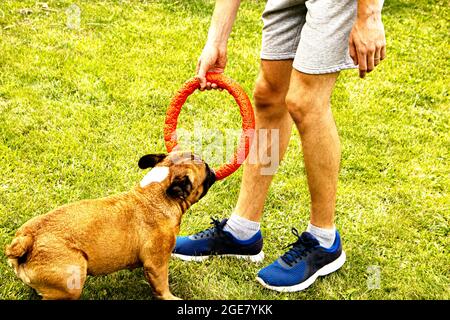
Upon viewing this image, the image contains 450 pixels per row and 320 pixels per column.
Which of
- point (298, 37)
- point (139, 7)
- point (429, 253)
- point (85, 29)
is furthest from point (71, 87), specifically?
point (429, 253)

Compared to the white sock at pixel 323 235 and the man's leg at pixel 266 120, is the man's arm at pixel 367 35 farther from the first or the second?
the white sock at pixel 323 235

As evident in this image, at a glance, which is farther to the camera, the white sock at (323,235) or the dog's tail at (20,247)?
the white sock at (323,235)

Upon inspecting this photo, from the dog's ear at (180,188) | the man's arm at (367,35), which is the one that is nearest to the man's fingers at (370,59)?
the man's arm at (367,35)

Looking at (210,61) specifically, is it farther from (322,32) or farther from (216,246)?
(216,246)

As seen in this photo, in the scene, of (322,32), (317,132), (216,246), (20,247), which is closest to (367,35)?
(322,32)

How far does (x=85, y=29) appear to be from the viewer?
7.54 m

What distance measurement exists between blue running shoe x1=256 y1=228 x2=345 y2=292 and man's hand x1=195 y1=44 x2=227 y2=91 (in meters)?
1.16

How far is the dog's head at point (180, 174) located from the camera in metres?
3.50

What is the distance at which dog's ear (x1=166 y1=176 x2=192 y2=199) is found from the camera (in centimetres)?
345

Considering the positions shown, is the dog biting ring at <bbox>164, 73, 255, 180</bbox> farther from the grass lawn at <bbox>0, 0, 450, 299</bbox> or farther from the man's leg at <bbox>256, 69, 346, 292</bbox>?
the grass lawn at <bbox>0, 0, 450, 299</bbox>

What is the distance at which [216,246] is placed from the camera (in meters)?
4.10
